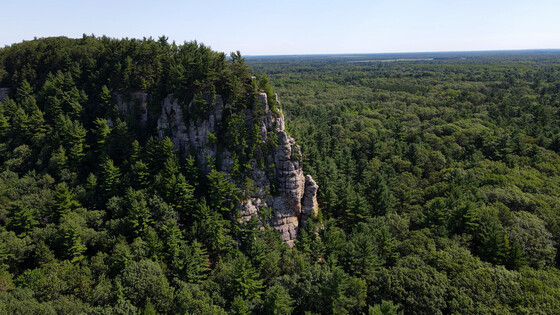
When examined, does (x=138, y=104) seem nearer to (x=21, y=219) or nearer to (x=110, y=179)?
(x=110, y=179)

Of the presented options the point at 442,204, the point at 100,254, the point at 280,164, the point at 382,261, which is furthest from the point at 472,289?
the point at 100,254

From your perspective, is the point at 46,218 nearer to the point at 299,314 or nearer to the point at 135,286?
the point at 135,286

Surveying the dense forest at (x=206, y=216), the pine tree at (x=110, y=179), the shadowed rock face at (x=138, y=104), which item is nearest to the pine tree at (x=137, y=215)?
the dense forest at (x=206, y=216)

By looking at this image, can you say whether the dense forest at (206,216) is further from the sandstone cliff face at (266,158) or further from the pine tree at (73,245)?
the sandstone cliff face at (266,158)

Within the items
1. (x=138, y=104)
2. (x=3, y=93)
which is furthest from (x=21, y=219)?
(x=3, y=93)

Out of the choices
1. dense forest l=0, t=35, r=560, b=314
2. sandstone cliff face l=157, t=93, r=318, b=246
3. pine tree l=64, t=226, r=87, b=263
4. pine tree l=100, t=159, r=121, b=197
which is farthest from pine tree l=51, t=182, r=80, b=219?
sandstone cliff face l=157, t=93, r=318, b=246

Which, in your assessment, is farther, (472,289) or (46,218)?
(46,218)
